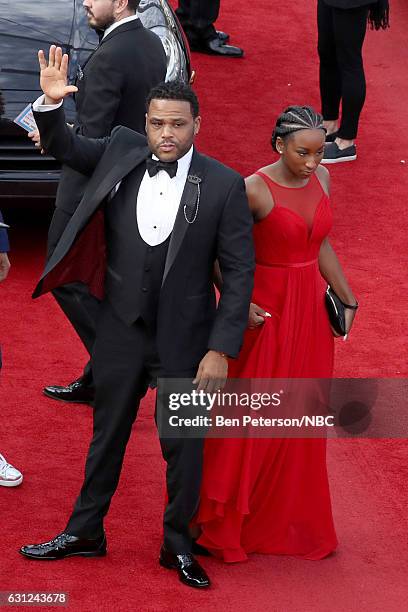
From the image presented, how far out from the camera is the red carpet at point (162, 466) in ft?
15.6

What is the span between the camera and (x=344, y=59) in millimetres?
9023

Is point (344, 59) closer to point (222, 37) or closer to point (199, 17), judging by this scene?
point (199, 17)

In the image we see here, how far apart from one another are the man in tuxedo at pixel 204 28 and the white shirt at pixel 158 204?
6813mm

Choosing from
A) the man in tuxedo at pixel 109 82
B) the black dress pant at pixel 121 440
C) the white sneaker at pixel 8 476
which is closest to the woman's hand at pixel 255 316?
the black dress pant at pixel 121 440

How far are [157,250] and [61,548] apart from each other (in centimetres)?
→ 126

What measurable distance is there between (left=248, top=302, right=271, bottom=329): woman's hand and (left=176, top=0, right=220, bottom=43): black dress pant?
6.69 meters

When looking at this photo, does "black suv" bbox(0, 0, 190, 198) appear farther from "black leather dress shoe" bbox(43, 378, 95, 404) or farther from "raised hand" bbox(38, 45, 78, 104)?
"raised hand" bbox(38, 45, 78, 104)

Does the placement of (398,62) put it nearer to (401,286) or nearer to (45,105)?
(401,286)

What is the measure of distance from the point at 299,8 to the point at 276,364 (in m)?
8.59

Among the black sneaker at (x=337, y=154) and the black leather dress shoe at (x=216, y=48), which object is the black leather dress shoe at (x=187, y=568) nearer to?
the black sneaker at (x=337, y=154)

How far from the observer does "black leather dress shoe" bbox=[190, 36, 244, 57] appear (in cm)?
1138

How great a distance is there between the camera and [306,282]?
191 inches

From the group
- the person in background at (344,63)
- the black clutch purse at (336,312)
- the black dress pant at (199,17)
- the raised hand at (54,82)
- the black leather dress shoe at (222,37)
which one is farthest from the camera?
the black leather dress shoe at (222,37)

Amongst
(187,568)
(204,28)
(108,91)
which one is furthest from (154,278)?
(204,28)
